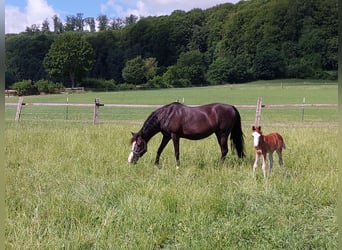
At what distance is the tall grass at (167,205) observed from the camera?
3.23 metres

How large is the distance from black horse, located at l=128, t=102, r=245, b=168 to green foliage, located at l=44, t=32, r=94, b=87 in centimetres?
6333

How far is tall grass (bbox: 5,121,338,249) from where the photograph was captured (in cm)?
323

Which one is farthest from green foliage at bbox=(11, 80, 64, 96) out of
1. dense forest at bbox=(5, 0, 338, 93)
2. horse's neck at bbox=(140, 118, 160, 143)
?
horse's neck at bbox=(140, 118, 160, 143)

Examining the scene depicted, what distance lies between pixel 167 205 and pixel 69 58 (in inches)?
2776

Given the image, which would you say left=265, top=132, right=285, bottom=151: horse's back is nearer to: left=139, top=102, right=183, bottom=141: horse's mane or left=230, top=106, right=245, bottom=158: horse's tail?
→ left=230, top=106, right=245, bottom=158: horse's tail

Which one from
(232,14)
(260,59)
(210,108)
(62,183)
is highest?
(232,14)

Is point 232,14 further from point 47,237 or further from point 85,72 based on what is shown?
point 47,237

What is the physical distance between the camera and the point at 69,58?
70.4 metres

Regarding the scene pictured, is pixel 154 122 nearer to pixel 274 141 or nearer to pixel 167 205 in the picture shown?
pixel 274 141

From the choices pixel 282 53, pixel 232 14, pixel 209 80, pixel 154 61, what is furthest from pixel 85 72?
pixel 282 53

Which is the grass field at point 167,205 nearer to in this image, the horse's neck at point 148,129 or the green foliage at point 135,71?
the horse's neck at point 148,129

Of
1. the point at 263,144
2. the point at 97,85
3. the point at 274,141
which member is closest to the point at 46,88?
the point at 97,85

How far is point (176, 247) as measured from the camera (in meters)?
3.15

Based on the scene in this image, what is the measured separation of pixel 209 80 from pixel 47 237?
199ft
